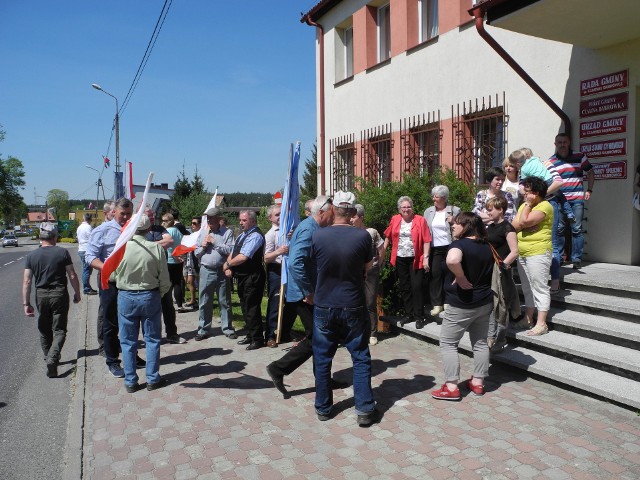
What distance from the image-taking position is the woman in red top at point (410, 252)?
6934 mm

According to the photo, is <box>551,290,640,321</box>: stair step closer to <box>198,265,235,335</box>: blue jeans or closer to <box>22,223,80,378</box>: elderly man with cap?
<box>198,265,235,335</box>: blue jeans

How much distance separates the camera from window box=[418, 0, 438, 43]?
11.3m

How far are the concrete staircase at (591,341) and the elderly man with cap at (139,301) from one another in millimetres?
3468

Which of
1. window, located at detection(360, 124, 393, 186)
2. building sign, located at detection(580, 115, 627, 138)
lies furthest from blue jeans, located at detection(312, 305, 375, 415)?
window, located at detection(360, 124, 393, 186)

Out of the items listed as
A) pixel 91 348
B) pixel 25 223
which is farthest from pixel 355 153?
pixel 25 223

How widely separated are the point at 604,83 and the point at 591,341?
396cm

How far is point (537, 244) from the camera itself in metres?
5.80

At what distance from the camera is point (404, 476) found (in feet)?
12.0

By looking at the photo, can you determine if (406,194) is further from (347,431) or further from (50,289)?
(50,289)

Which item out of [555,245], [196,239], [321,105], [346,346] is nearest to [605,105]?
[555,245]

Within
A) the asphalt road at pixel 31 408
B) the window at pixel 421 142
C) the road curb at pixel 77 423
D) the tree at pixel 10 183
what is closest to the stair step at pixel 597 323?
the road curb at pixel 77 423

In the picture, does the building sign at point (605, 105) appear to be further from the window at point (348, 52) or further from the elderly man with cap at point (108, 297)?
the window at point (348, 52)

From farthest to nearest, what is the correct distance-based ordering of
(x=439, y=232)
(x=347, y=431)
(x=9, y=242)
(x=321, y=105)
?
(x=9, y=242) < (x=321, y=105) < (x=439, y=232) < (x=347, y=431)

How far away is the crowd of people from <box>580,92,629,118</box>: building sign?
30.1 inches
